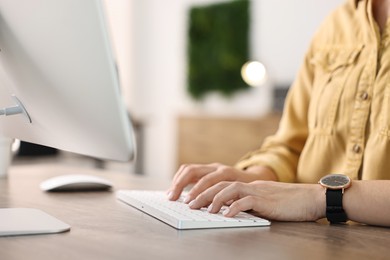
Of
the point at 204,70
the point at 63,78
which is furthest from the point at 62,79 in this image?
the point at 204,70

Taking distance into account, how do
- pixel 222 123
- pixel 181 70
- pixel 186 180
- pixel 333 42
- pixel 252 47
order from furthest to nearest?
1. pixel 181 70
2. pixel 252 47
3. pixel 222 123
4. pixel 333 42
5. pixel 186 180

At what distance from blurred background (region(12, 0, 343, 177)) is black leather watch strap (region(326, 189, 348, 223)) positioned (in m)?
3.25

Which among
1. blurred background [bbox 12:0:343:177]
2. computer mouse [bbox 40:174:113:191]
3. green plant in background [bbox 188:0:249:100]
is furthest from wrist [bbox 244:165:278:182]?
green plant in background [bbox 188:0:249:100]

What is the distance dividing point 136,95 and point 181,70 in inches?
30.4

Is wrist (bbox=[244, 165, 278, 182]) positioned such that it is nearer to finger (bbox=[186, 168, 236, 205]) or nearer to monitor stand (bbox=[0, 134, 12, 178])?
finger (bbox=[186, 168, 236, 205])

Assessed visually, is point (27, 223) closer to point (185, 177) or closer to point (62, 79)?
point (62, 79)

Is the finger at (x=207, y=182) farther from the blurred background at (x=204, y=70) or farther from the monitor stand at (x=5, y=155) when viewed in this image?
the blurred background at (x=204, y=70)

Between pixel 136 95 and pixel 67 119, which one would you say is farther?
pixel 136 95

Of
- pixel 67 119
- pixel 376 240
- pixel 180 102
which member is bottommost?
pixel 180 102

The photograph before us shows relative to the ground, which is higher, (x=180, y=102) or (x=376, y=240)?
(x=376, y=240)

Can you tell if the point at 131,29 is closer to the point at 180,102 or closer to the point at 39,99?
the point at 180,102

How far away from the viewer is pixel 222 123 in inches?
193

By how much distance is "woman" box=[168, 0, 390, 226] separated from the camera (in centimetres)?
118

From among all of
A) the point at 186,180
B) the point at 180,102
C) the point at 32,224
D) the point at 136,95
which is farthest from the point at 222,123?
the point at 32,224
